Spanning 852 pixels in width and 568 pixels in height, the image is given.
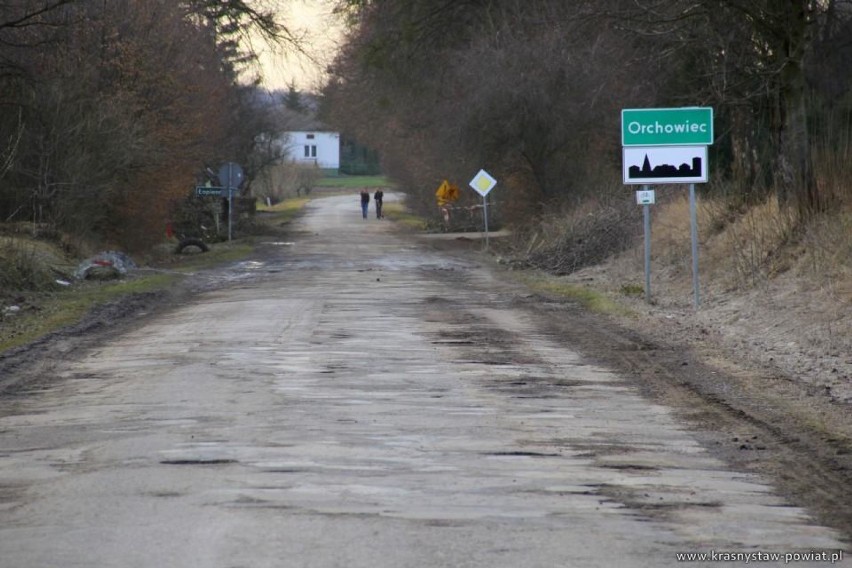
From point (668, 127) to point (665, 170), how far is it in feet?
2.10

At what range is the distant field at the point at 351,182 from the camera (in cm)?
13275

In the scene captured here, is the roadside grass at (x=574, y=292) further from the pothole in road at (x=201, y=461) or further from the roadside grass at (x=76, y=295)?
the pothole in road at (x=201, y=461)

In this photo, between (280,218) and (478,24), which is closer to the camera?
(478,24)

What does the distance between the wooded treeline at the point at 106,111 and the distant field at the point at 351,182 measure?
86723 millimetres

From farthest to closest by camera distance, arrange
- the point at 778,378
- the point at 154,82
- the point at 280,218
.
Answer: the point at 280,218
the point at 154,82
the point at 778,378

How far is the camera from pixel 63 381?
500 inches

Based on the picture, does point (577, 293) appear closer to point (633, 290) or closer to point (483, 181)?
point (633, 290)

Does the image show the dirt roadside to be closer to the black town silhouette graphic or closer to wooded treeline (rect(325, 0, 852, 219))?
the black town silhouette graphic

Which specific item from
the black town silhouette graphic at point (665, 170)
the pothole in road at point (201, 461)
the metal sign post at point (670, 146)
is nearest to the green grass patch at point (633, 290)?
the metal sign post at point (670, 146)

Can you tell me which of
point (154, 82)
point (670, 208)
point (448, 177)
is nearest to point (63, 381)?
point (670, 208)

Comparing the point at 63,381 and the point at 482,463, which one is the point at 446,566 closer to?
the point at 482,463

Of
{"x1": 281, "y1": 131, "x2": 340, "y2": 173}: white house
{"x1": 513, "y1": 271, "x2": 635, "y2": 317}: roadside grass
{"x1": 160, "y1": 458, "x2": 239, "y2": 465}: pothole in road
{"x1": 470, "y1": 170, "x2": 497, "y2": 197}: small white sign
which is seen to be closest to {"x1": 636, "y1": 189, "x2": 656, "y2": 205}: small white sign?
{"x1": 513, "y1": 271, "x2": 635, "y2": 317}: roadside grass

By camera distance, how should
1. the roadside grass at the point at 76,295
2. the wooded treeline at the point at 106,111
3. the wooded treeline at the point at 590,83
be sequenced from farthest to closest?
the wooded treeline at the point at 106,111
the wooded treeline at the point at 590,83
the roadside grass at the point at 76,295

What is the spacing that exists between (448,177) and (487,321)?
1386 inches
